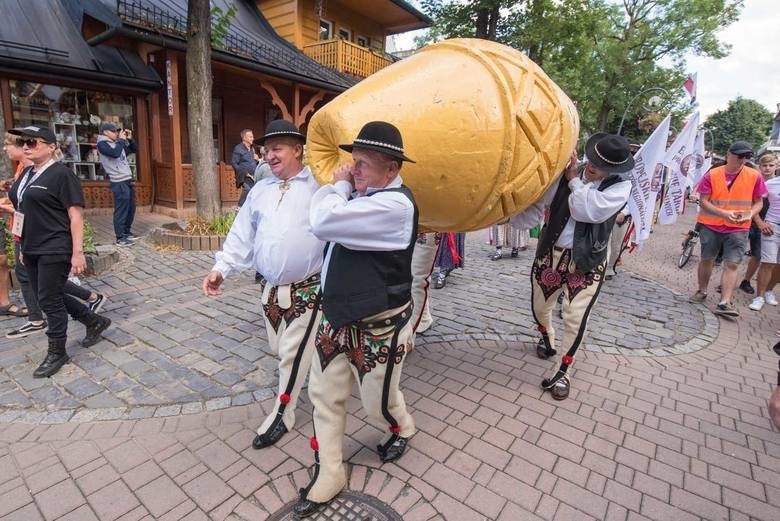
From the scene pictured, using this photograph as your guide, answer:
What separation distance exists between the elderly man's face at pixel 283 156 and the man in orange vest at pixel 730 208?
18.2 feet

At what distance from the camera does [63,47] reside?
8695mm

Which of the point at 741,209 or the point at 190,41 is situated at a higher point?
the point at 190,41

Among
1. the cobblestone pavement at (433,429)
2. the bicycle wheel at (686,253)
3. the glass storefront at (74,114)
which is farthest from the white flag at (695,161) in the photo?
the glass storefront at (74,114)

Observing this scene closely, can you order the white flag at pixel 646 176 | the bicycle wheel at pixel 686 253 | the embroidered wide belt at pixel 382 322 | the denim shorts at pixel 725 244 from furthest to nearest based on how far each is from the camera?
the bicycle wheel at pixel 686 253 → the white flag at pixel 646 176 → the denim shorts at pixel 725 244 → the embroidered wide belt at pixel 382 322

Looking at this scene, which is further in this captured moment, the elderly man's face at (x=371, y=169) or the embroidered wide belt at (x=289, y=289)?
the embroidered wide belt at (x=289, y=289)

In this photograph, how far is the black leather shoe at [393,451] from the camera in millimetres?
2559

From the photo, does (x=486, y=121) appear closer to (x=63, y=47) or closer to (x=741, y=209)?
(x=741, y=209)

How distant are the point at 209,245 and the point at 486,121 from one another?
6434 mm

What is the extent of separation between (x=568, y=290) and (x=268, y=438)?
2412 millimetres

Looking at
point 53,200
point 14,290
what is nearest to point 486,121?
point 53,200

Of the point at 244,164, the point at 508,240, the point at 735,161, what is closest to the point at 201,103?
the point at 244,164

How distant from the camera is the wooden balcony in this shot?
14672mm

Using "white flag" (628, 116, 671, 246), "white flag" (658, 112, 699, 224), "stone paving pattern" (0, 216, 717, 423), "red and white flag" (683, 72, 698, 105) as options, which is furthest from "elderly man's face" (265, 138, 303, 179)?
"red and white flag" (683, 72, 698, 105)

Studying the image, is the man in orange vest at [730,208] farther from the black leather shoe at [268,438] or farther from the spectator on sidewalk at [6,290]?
the spectator on sidewalk at [6,290]
